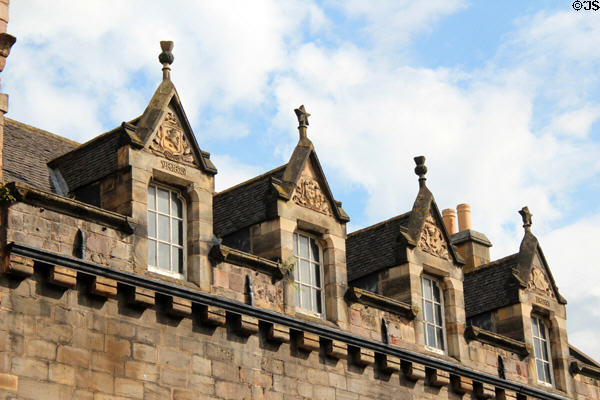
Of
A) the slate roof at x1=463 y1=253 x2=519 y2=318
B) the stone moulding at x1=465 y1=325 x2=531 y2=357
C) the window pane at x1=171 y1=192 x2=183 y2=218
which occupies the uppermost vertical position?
the slate roof at x1=463 y1=253 x2=519 y2=318

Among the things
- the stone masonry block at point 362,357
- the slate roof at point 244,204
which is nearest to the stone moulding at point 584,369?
the stone masonry block at point 362,357

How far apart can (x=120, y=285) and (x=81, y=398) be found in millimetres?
1885

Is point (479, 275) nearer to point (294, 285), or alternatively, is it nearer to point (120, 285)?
point (294, 285)

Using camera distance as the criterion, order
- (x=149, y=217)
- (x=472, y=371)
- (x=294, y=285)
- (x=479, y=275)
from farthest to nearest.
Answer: (x=479, y=275) < (x=472, y=371) < (x=294, y=285) < (x=149, y=217)

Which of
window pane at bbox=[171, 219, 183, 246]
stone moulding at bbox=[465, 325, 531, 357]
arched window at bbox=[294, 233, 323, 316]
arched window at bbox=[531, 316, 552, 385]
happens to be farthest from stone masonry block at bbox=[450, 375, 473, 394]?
window pane at bbox=[171, 219, 183, 246]

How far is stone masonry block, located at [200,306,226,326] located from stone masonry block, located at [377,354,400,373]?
396 cm

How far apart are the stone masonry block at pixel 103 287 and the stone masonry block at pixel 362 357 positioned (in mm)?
5484

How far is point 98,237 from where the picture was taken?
64.2 feet

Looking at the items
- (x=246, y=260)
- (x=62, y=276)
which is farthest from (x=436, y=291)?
(x=62, y=276)

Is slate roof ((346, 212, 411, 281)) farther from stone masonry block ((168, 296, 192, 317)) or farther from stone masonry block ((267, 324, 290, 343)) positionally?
stone masonry block ((168, 296, 192, 317))

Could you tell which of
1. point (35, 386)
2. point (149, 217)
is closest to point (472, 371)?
point (149, 217)

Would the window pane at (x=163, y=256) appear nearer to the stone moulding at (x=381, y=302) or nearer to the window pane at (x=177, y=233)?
the window pane at (x=177, y=233)

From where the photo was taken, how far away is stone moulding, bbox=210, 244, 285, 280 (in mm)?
21172

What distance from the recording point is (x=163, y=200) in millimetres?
21250
